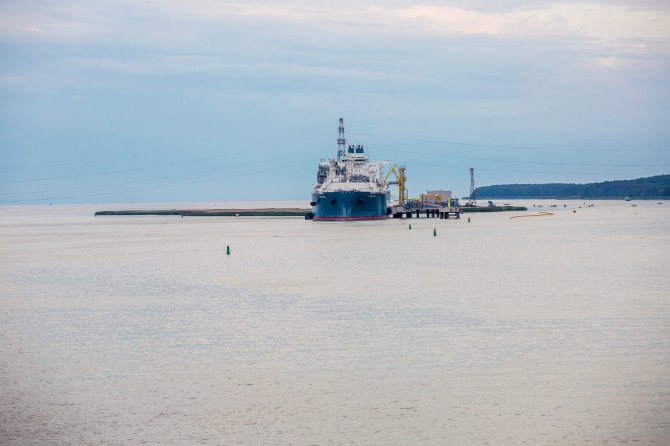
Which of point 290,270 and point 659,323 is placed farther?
point 290,270

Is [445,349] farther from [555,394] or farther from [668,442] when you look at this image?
[668,442]

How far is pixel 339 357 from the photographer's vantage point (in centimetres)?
2514

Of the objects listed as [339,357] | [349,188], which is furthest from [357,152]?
[339,357]

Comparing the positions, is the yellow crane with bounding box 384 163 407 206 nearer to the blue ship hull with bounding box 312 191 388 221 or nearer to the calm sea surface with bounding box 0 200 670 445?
the blue ship hull with bounding box 312 191 388 221

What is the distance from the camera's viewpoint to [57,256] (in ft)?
242

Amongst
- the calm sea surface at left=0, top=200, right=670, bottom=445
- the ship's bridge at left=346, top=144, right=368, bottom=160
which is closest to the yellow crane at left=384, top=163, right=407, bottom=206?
the ship's bridge at left=346, top=144, right=368, bottom=160

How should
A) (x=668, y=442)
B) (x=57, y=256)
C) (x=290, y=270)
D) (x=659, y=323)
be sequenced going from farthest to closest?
(x=57, y=256) < (x=290, y=270) < (x=659, y=323) < (x=668, y=442)

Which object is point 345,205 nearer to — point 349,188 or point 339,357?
point 349,188

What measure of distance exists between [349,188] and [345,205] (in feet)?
9.07

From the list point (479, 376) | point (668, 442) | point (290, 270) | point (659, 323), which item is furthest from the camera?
point (290, 270)

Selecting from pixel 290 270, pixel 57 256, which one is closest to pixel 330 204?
pixel 57 256

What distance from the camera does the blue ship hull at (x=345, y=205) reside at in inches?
5586

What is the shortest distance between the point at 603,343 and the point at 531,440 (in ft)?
35.5

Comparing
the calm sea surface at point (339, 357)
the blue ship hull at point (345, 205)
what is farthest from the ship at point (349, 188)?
the calm sea surface at point (339, 357)
